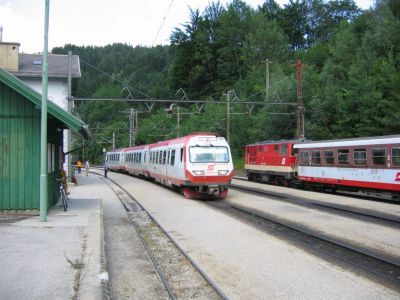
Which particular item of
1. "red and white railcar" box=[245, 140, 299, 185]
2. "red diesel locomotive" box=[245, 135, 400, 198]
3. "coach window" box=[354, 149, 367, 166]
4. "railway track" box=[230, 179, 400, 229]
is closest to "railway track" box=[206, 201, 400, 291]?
"railway track" box=[230, 179, 400, 229]

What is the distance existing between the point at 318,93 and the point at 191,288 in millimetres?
34379

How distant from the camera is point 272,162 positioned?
30750 millimetres

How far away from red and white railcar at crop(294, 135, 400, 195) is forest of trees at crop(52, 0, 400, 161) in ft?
21.1

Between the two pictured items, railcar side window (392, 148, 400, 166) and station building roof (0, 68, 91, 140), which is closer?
station building roof (0, 68, 91, 140)

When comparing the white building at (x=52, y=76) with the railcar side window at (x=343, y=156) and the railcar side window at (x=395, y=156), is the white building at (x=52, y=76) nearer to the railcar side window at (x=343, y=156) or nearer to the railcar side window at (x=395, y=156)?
the railcar side window at (x=343, y=156)

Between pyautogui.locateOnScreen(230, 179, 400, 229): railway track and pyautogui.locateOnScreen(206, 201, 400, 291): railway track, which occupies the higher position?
pyautogui.locateOnScreen(230, 179, 400, 229): railway track

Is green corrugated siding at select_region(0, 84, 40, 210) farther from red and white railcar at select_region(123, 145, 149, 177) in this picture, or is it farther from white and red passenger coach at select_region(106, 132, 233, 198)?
red and white railcar at select_region(123, 145, 149, 177)

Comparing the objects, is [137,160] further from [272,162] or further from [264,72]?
[264,72]

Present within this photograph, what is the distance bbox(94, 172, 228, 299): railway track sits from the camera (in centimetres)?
717

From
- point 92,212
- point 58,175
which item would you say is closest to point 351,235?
point 92,212

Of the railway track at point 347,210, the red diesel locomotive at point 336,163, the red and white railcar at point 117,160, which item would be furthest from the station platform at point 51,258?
the red and white railcar at point 117,160

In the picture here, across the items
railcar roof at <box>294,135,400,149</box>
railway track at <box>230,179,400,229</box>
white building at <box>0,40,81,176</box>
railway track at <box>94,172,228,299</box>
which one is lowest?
railway track at <box>94,172,228,299</box>

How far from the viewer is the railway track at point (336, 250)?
8.34 m

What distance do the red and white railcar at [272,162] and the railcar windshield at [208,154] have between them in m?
7.33
